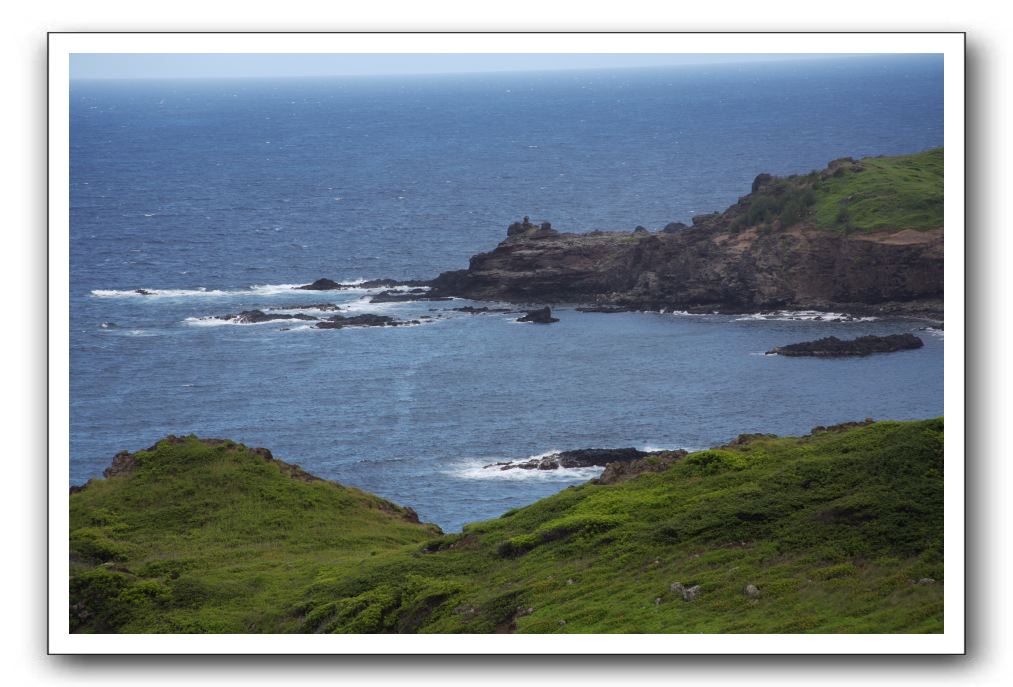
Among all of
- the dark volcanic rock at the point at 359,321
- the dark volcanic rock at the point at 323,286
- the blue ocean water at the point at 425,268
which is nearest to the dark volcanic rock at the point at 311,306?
the blue ocean water at the point at 425,268

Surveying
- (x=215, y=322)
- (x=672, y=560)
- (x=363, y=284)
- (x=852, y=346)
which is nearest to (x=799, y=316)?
(x=852, y=346)

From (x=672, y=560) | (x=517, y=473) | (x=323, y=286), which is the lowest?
(x=672, y=560)

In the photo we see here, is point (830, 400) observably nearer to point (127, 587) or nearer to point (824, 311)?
point (824, 311)

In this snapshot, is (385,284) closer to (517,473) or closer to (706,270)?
(706,270)

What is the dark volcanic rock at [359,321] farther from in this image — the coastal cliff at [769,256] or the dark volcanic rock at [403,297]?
the coastal cliff at [769,256]

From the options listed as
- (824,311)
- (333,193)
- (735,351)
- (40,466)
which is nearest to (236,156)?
(735,351)

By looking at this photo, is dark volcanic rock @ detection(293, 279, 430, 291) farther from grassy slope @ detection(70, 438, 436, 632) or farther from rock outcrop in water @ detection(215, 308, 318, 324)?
grassy slope @ detection(70, 438, 436, 632)

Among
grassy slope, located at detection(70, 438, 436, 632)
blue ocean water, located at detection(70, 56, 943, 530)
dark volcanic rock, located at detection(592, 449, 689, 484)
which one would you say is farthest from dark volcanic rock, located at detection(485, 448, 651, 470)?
dark volcanic rock, located at detection(592, 449, 689, 484)
